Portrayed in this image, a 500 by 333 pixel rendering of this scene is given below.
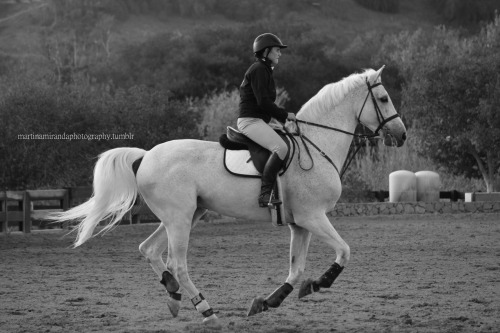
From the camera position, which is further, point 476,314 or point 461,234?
point 461,234

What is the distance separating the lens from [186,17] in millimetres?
98688

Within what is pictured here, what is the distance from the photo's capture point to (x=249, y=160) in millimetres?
9453

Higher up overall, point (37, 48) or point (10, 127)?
point (37, 48)

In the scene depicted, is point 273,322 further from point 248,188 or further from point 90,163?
point 90,163

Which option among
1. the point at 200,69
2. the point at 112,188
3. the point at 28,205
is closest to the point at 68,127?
the point at 28,205

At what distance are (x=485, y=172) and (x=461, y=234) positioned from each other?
9.29 metres

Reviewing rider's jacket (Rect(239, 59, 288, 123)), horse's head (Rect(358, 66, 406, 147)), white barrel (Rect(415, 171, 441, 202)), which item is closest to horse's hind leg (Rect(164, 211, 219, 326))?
rider's jacket (Rect(239, 59, 288, 123))

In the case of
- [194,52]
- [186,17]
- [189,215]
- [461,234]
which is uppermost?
[186,17]

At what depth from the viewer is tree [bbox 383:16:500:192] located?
26.1 m

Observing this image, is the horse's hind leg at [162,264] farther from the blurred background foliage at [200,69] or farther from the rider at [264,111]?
the blurred background foliage at [200,69]

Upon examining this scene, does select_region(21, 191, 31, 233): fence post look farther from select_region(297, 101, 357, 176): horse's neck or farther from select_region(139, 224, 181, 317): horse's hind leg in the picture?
select_region(297, 101, 357, 176): horse's neck

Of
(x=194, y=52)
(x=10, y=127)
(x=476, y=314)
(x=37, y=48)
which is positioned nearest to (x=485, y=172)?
(x=10, y=127)

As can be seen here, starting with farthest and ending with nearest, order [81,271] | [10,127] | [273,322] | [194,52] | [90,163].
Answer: [194,52] → [90,163] → [10,127] → [81,271] → [273,322]

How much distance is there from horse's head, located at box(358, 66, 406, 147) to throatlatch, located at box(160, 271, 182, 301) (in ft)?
8.44
